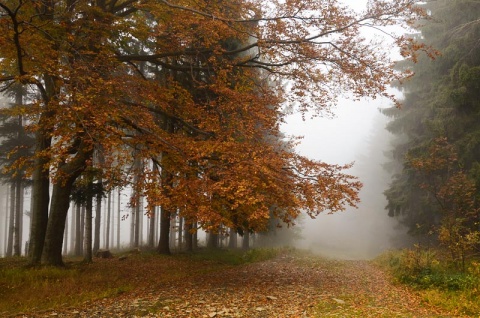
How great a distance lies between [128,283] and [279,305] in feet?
15.3

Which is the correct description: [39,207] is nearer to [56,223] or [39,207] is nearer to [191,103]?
[56,223]

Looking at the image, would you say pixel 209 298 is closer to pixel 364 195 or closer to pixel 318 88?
pixel 318 88

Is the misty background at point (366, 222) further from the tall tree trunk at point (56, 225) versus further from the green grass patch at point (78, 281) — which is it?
the tall tree trunk at point (56, 225)

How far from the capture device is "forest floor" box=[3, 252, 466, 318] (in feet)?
23.2

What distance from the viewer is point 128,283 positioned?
390 inches

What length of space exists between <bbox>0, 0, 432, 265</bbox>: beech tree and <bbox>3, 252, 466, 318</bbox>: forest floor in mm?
1807

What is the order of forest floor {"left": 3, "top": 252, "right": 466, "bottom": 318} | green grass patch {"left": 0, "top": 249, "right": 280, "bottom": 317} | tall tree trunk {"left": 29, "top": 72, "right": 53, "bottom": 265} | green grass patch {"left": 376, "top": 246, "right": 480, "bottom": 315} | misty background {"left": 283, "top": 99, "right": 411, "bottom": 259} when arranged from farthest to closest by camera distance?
misty background {"left": 283, "top": 99, "right": 411, "bottom": 259} < tall tree trunk {"left": 29, "top": 72, "right": 53, "bottom": 265} < green grass patch {"left": 376, "top": 246, "right": 480, "bottom": 315} < green grass patch {"left": 0, "top": 249, "right": 280, "bottom": 317} < forest floor {"left": 3, "top": 252, "right": 466, "bottom": 318}

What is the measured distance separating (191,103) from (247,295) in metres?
6.54

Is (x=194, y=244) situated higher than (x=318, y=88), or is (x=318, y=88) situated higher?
(x=318, y=88)

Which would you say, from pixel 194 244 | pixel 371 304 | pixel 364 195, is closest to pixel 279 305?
pixel 371 304

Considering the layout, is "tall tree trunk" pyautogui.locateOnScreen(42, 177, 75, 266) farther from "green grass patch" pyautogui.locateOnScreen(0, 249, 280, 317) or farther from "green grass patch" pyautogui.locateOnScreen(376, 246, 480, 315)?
"green grass patch" pyautogui.locateOnScreen(376, 246, 480, 315)

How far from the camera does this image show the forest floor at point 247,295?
706 centimetres

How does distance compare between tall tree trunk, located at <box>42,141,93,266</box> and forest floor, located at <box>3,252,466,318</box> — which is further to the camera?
tall tree trunk, located at <box>42,141,93,266</box>

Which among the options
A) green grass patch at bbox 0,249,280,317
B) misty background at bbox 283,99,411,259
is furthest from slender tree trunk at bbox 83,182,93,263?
misty background at bbox 283,99,411,259
